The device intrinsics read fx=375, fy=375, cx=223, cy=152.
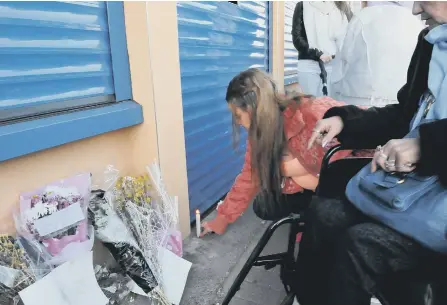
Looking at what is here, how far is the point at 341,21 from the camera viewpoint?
4027mm

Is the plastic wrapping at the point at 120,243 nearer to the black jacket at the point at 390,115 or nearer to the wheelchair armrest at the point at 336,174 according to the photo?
the wheelchair armrest at the point at 336,174

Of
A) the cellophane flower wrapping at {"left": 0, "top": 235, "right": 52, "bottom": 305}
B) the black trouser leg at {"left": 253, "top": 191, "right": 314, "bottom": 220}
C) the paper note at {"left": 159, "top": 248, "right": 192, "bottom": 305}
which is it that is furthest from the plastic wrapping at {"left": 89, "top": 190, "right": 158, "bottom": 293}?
the black trouser leg at {"left": 253, "top": 191, "right": 314, "bottom": 220}

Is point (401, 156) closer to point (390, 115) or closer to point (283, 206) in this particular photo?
point (390, 115)

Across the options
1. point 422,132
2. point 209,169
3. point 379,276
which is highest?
point 422,132

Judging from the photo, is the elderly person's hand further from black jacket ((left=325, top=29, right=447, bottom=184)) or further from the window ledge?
the window ledge

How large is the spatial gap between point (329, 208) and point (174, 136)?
1.36 meters

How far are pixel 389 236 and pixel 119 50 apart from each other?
68.1 inches

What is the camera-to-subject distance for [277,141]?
79.4 inches

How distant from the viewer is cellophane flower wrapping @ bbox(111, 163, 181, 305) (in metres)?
1.90

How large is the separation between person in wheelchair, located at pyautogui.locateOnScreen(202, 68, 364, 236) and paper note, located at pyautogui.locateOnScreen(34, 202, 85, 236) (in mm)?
942

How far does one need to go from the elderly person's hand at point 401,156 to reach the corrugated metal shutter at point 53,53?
151 centimetres

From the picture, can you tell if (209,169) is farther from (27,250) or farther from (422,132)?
(422,132)

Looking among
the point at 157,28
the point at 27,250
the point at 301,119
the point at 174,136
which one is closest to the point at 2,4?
the point at 157,28

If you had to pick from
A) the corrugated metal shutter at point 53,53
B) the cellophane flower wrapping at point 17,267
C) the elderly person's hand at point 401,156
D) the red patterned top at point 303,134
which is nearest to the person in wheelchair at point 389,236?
the elderly person's hand at point 401,156
